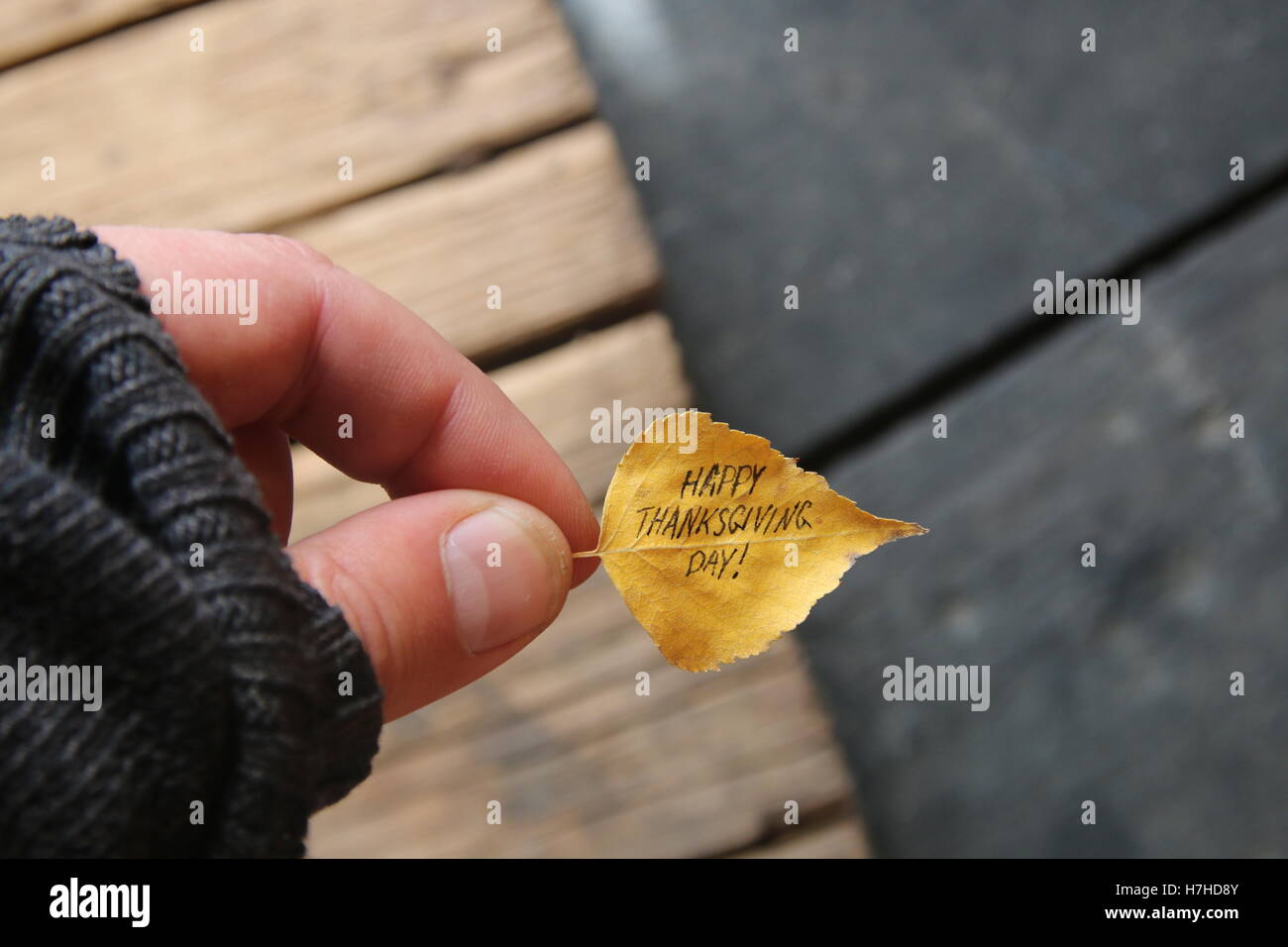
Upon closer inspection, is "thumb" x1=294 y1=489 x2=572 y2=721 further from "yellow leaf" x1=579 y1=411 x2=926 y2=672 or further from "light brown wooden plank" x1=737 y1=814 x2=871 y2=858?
"light brown wooden plank" x1=737 y1=814 x2=871 y2=858

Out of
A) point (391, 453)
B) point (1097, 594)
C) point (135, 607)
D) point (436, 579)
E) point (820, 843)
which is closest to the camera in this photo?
point (135, 607)

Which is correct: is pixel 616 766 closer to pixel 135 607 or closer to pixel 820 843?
pixel 820 843

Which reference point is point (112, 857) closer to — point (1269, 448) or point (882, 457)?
point (882, 457)

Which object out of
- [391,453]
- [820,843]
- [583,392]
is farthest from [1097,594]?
[391,453]

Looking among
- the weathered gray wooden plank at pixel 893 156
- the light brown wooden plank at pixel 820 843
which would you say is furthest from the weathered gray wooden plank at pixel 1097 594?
the light brown wooden plank at pixel 820 843

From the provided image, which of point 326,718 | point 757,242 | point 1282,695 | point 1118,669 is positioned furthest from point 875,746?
point 326,718

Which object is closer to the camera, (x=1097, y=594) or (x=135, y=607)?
(x=135, y=607)
